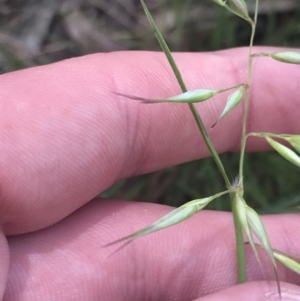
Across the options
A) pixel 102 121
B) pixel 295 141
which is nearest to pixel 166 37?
pixel 102 121

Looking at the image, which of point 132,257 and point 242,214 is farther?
point 132,257

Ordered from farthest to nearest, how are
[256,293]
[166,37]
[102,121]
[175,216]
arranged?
[166,37], [102,121], [256,293], [175,216]

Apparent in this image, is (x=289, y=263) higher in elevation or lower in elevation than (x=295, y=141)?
lower

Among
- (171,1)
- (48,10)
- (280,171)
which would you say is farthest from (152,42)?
(280,171)

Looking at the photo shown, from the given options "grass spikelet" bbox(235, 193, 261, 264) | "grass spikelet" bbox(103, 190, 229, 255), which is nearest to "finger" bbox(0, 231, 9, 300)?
"grass spikelet" bbox(103, 190, 229, 255)

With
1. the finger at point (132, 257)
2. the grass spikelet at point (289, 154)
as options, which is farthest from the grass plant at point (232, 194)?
the finger at point (132, 257)

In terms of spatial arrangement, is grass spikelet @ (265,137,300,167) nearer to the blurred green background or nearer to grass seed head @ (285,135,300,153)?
grass seed head @ (285,135,300,153)

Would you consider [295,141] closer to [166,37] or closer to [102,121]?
[102,121]
